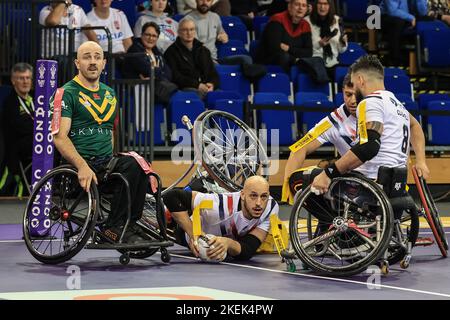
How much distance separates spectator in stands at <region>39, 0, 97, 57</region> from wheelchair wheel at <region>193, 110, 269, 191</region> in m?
3.85

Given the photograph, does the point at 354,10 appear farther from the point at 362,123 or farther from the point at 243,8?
the point at 362,123

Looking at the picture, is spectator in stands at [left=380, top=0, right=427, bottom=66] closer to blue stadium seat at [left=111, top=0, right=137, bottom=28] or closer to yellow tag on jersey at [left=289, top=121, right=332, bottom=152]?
blue stadium seat at [left=111, top=0, right=137, bottom=28]

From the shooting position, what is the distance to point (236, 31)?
16969mm

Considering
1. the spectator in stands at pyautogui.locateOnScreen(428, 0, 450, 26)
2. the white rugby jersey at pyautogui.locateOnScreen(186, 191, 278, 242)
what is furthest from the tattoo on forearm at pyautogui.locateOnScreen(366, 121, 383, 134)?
the spectator in stands at pyautogui.locateOnScreen(428, 0, 450, 26)

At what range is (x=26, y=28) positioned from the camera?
47.4 feet

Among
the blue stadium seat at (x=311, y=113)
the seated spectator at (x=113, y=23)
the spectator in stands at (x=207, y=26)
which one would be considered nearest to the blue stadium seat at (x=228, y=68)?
the spectator in stands at (x=207, y=26)

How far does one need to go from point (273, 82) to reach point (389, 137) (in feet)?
23.9

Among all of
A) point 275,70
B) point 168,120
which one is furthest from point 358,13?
point 168,120

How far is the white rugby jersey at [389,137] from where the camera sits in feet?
28.0

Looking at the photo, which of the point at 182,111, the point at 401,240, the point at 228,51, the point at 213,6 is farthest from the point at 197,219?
the point at 213,6

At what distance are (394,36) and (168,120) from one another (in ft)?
15.4

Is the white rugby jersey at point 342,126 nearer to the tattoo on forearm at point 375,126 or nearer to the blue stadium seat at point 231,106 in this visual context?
the tattoo on forearm at point 375,126

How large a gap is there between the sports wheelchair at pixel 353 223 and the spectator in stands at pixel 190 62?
676cm
